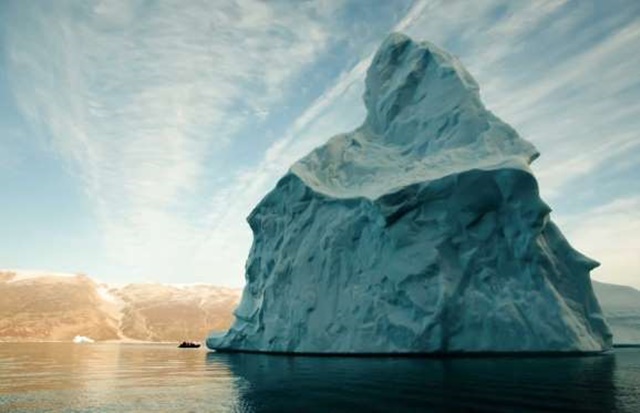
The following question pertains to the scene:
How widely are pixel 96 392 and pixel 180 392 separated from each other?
2749 mm

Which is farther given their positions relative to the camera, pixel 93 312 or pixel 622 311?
pixel 93 312

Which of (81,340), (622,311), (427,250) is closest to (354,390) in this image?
(427,250)

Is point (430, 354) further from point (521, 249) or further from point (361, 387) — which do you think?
point (361, 387)

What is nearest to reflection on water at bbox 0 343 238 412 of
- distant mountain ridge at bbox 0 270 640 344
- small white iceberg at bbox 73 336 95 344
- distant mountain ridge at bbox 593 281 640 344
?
distant mountain ridge at bbox 593 281 640 344

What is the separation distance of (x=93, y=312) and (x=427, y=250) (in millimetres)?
158785

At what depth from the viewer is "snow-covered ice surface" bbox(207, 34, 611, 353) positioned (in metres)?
26.2

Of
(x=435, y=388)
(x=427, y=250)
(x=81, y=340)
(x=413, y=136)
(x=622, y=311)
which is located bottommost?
(x=435, y=388)

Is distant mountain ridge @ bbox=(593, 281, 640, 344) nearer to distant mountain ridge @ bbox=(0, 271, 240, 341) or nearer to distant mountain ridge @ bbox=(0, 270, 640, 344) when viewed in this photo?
distant mountain ridge @ bbox=(0, 271, 240, 341)

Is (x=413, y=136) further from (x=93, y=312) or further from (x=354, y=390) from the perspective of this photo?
(x=93, y=312)

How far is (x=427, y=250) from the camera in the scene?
90.6 feet

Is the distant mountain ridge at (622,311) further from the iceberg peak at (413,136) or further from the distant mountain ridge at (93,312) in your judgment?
the distant mountain ridge at (93,312)

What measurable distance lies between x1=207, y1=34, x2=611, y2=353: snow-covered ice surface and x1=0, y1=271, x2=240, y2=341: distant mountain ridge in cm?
12781

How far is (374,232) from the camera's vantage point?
3006cm

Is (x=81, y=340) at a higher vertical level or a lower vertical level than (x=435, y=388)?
higher
